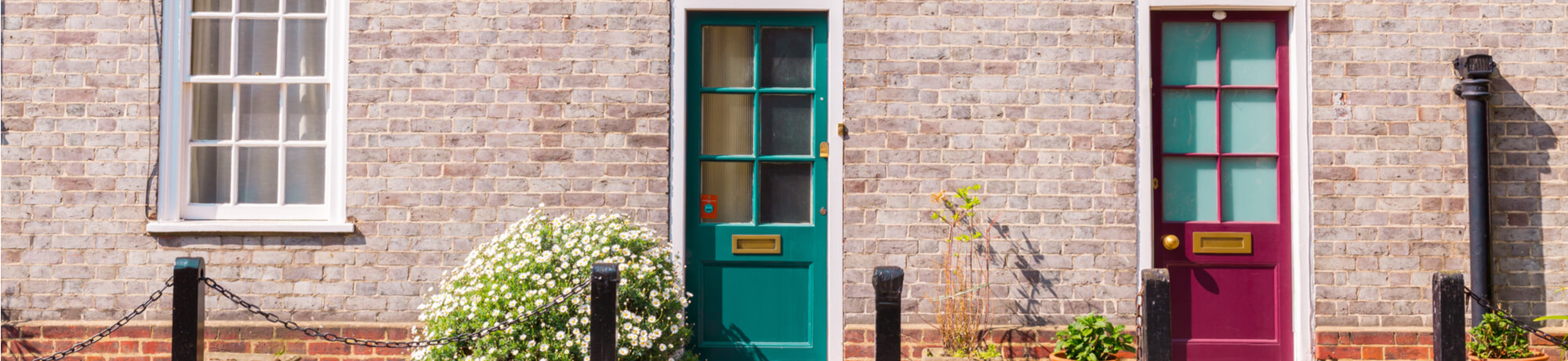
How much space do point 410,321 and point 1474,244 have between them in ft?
20.2

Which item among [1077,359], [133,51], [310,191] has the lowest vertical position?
[1077,359]

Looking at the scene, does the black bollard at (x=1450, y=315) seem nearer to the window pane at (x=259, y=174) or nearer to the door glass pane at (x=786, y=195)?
the door glass pane at (x=786, y=195)

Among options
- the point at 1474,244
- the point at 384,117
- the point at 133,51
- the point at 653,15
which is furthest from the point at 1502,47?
the point at 133,51

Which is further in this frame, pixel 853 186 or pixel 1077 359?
pixel 853 186

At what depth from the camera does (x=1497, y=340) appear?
5.03 metres

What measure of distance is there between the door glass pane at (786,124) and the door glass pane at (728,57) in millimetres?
213

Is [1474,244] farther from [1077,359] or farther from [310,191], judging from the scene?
[310,191]

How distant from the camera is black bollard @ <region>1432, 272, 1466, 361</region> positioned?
163 inches

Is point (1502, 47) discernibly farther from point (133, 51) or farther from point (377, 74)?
point (133, 51)

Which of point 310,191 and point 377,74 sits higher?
point 377,74

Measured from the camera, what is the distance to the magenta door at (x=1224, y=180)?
543 centimetres

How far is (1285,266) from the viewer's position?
543 centimetres

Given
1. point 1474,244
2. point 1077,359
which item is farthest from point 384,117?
point 1474,244

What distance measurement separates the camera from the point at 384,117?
17.6 feet
